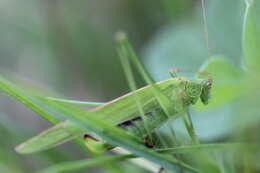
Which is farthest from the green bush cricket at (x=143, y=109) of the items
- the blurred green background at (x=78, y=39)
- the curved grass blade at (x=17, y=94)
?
the blurred green background at (x=78, y=39)

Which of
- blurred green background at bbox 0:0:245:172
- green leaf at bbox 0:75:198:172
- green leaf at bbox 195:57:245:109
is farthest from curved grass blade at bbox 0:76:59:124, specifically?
blurred green background at bbox 0:0:245:172

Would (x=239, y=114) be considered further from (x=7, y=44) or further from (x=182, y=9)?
(x=7, y=44)

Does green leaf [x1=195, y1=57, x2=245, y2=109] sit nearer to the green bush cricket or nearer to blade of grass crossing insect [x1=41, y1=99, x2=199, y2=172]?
the green bush cricket

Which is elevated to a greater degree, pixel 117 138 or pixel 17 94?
pixel 17 94

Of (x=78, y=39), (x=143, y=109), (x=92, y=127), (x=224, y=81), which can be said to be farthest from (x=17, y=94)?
(x=78, y=39)

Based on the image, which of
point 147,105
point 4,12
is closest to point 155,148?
point 147,105

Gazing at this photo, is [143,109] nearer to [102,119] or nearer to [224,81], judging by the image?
[102,119]
